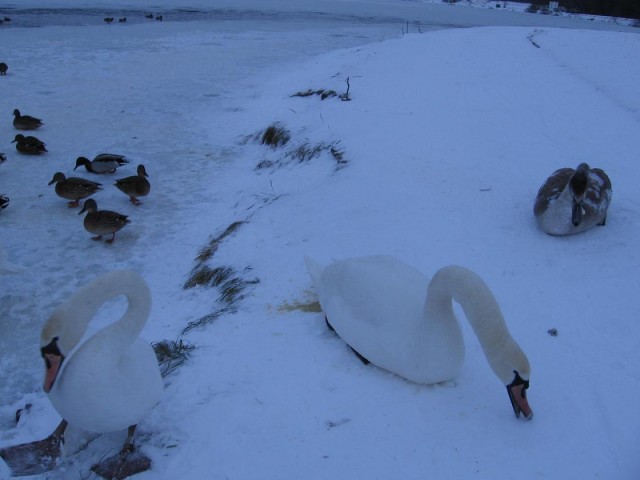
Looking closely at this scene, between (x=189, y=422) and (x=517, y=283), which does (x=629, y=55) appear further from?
(x=189, y=422)

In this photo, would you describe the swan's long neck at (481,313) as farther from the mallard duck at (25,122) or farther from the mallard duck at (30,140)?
the mallard duck at (25,122)

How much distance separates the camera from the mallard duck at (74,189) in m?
7.08

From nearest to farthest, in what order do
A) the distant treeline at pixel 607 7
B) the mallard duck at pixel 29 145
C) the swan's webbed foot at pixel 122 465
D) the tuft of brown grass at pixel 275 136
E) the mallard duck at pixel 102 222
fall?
the swan's webbed foot at pixel 122 465 → the mallard duck at pixel 102 222 → the mallard duck at pixel 29 145 → the tuft of brown grass at pixel 275 136 → the distant treeline at pixel 607 7

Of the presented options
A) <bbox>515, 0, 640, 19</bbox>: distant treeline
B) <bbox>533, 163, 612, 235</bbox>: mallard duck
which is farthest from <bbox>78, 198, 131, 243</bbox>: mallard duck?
<bbox>515, 0, 640, 19</bbox>: distant treeline

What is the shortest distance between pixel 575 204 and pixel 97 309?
12.7ft

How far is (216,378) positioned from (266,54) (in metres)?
15.6

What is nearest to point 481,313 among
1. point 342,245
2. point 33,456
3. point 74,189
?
point 342,245

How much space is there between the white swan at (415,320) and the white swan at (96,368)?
127cm

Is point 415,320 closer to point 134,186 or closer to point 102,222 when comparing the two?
point 102,222

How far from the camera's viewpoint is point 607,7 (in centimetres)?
4844

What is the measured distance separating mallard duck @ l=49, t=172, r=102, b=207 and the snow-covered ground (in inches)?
9.5

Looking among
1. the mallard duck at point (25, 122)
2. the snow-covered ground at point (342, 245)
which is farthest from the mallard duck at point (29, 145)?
the mallard duck at point (25, 122)

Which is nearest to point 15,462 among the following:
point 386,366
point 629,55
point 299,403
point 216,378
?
point 216,378

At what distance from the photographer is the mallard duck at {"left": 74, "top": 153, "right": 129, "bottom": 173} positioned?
819 cm
